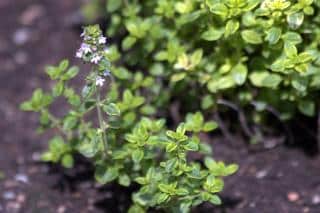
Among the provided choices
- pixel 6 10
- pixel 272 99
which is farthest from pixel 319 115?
pixel 6 10

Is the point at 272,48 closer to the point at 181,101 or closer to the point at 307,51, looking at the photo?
the point at 307,51

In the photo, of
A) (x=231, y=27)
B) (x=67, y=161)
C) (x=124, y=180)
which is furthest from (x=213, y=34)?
(x=67, y=161)

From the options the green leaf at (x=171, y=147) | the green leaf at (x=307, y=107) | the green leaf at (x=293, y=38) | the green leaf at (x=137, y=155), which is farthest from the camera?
the green leaf at (x=307, y=107)

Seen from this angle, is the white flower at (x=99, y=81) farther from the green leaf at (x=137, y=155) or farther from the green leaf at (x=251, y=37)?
the green leaf at (x=251, y=37)

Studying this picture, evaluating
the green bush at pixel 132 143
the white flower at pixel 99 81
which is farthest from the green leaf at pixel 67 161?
the white flower at pixel 99 81

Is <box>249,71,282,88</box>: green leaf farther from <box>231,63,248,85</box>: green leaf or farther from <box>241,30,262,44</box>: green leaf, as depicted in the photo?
<box>241,30,262,44</box>: green leaf

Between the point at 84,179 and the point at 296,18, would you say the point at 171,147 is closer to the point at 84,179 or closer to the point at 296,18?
the point at 296,18
